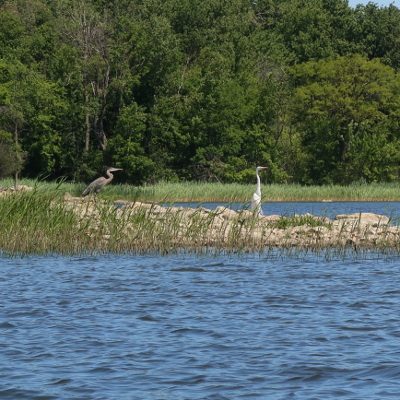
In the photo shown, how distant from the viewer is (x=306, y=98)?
61.3 meters

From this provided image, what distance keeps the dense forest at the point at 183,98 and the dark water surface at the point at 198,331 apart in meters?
38.6

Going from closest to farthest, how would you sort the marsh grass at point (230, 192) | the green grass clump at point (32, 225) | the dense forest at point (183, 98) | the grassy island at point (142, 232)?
the green grass clump at point (32, 225)
the grassy island at point (142, 232)
the marsh grass at point (230, 192)
the dense forest at point (183, 98)

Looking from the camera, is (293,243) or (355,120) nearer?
(293,243)

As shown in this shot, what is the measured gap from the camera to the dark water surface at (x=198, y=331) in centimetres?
805

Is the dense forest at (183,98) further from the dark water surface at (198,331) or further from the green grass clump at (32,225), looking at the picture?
the dark water surface at (198,331)

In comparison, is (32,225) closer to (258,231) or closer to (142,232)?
(142,232)

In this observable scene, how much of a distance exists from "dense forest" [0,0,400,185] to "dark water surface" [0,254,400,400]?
127 ft

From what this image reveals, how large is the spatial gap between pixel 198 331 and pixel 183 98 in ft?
157

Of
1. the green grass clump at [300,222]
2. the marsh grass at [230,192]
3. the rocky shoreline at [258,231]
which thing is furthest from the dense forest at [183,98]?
the rocky shoreline at [258,231]

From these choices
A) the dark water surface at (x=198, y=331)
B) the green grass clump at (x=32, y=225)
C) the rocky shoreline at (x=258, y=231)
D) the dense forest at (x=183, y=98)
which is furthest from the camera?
the dense forest at (x=183, y=98)

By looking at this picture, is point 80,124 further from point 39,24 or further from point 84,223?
point 84,223

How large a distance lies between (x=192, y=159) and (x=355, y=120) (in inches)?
487

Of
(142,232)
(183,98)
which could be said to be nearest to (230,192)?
(183,98)

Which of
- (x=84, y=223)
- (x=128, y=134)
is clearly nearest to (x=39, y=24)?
(x=128, y=134)
